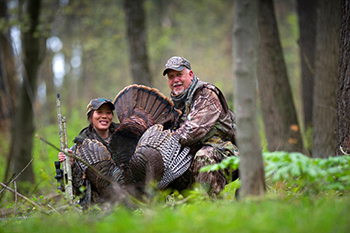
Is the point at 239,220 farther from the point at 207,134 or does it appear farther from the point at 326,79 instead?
the point at 326,79

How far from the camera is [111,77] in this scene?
27.1 meters

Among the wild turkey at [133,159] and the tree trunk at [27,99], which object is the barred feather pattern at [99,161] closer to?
the wild turkey at [133,159]

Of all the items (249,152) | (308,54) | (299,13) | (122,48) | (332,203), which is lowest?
(332,203)

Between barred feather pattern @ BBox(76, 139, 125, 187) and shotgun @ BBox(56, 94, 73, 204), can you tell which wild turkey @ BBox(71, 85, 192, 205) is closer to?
barred feather pattern @ BBox(76, 139, 125, 187)

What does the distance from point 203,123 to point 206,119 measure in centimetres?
6

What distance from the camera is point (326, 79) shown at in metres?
6.21

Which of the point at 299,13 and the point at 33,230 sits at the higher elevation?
the point at 299,13

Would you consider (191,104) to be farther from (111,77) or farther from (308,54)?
(111,77)

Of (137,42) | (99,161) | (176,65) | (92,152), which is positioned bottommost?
(99,161)

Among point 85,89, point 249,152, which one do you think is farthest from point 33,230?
point 85,89

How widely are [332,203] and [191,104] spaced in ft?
7.62

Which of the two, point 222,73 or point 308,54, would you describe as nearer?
point 308,54

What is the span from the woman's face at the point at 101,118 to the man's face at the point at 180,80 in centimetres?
97

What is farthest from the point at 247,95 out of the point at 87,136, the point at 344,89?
the point at 87,136
